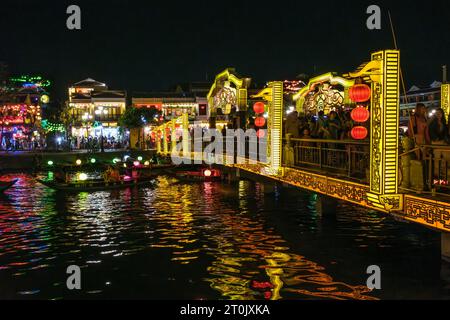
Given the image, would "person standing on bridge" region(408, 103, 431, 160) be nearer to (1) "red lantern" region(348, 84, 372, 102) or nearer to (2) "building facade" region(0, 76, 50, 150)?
(1) "red lantern" region(348, 84, 372, 102)

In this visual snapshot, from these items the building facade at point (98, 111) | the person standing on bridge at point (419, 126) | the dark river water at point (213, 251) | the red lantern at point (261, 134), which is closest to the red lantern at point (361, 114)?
the person standing on bridge at point (419, 126)

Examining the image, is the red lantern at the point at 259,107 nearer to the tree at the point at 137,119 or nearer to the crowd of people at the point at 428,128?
the crowd of people at the point at 428,128

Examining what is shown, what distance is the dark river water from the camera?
990cm

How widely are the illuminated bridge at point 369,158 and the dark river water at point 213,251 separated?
50.9 inches

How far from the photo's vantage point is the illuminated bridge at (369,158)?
10367mm

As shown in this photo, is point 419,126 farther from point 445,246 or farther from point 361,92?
point 445,246

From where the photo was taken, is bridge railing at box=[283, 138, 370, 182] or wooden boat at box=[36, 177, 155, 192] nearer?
bridge railing at box=[283, 138, 370, 182]

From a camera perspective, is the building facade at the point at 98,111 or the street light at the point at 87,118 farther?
the building facade at the point at 98,111

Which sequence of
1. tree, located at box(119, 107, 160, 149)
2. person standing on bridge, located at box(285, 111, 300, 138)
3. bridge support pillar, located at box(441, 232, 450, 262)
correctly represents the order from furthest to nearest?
tree, located at box(119, 107, 160, 149), person standing on bridge, located at box(285, 111, 300, 138), bridge support pillar, located at box(441, 232, 450, 262)

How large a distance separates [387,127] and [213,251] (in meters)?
4.98

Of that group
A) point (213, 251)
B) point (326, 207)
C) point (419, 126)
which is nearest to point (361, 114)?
point (419, 126)

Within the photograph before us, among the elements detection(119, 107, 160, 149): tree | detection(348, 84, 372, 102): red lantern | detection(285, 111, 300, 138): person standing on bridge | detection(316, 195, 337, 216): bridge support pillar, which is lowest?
detection(316, 195, 337, 216): bridge support pillar

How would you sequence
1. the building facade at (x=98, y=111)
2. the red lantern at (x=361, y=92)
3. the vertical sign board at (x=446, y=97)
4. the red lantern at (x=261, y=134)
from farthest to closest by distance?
the building facade at (x=98, y=111), the red lantern at (x=261, y=134), the vertical sign board at (x=446, y=97), the red lantern at (x=361, y=92)

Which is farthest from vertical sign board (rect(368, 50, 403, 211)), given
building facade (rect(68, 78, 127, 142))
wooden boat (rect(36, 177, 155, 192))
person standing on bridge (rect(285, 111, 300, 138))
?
building facade (rect(68, 78, 127, 142))
